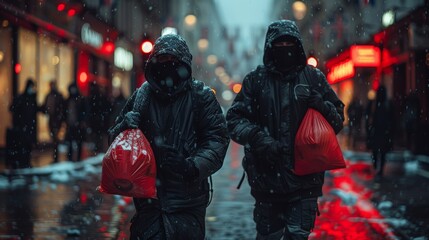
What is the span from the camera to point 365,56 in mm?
38844

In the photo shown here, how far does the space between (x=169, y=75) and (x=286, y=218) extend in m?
1.53

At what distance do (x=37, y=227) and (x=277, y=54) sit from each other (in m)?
4.78

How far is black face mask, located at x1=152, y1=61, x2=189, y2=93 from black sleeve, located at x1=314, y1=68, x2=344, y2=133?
1292mm

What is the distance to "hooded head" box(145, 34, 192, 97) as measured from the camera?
15.4 ft

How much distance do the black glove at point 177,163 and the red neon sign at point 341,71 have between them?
4129 cm

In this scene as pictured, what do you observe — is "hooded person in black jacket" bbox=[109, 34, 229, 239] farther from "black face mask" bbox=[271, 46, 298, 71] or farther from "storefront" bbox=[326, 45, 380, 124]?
"storefront" bbox=[326, 45, 380, 124]

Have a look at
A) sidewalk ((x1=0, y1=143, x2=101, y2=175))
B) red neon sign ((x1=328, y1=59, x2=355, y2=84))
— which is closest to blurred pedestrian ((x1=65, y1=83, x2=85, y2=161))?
sidewalk ((x1=0, y1=143, x2=101, y2=175))

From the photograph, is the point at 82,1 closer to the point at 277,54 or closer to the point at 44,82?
the point at 44,82

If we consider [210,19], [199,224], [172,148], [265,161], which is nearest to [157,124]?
[172,148]

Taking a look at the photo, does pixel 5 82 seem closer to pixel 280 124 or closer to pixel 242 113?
pixel 242 113

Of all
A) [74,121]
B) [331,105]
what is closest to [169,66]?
[331,105]

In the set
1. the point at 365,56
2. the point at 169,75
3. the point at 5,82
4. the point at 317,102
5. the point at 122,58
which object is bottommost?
the point at 317,102

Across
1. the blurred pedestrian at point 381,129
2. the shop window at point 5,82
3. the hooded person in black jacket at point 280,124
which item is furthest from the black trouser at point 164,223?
the shop window at point 5,82

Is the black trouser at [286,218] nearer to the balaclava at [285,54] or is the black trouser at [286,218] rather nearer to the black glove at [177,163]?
the balaclava at [285,54]
